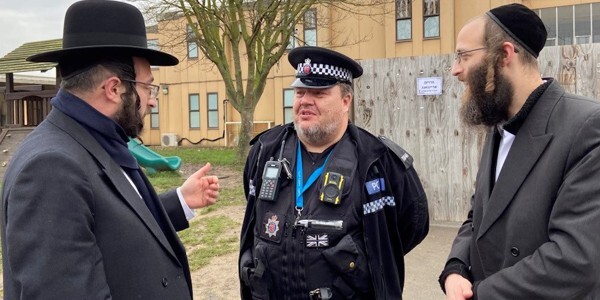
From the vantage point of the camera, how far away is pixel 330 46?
886 inches

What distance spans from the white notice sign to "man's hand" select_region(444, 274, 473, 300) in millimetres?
4524

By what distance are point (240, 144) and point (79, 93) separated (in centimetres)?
1443

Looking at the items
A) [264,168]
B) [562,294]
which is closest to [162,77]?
[264,168]

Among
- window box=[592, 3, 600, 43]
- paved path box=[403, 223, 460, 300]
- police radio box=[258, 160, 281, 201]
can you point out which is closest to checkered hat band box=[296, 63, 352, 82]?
police radio box=[258, 160, 281, 201]

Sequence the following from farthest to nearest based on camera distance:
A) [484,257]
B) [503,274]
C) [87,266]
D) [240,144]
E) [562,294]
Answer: [240,144]
[484,257]
[503,274]
[562,294]
[87,266]

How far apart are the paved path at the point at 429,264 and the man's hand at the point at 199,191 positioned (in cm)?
267

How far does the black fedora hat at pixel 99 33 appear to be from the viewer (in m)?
2.13

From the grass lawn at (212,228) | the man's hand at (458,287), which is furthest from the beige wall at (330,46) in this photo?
Answer: the man's hand at (458,287)

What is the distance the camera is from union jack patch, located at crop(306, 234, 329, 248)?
3.06m

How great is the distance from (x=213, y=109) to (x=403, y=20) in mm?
10553

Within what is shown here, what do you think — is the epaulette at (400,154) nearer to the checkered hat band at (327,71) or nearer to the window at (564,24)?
the checkered hat band at (327,71)

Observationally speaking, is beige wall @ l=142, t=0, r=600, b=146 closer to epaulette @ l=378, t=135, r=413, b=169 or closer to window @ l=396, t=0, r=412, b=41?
window @ l=396, t=0, r=412, b=41

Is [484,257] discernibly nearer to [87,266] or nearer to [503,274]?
[503,274]

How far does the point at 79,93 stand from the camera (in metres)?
2.14
